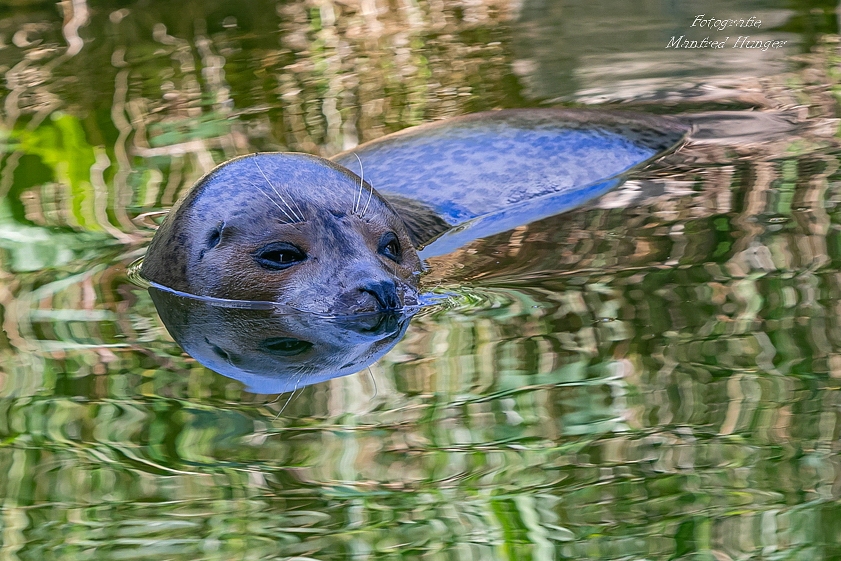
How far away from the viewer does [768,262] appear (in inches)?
174

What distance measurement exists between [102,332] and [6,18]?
7624mm

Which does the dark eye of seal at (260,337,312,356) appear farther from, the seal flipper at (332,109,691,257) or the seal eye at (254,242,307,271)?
the seal flipper at (332,109,691,257)

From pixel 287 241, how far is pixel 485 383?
142 centimetres

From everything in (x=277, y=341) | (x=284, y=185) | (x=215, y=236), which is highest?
(x=284, y=185)

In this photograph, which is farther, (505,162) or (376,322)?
(505,162)

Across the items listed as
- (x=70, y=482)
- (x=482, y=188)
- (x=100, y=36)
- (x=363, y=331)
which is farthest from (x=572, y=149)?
(x=100, y=36)

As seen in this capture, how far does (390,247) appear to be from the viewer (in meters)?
4.86

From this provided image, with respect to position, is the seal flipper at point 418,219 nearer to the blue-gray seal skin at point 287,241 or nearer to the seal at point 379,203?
the seal at point 379,203

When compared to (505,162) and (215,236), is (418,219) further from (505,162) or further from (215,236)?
(215,236)

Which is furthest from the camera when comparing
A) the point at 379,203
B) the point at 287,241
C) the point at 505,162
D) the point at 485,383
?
the point at 505,162

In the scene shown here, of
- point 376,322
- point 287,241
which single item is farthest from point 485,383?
point 287,241

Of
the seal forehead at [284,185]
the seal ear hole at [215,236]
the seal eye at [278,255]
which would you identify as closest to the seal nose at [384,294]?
the seal eye at [278,255]

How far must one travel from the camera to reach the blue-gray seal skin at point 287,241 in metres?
4.49

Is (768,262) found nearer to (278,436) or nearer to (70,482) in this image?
(278,436)
